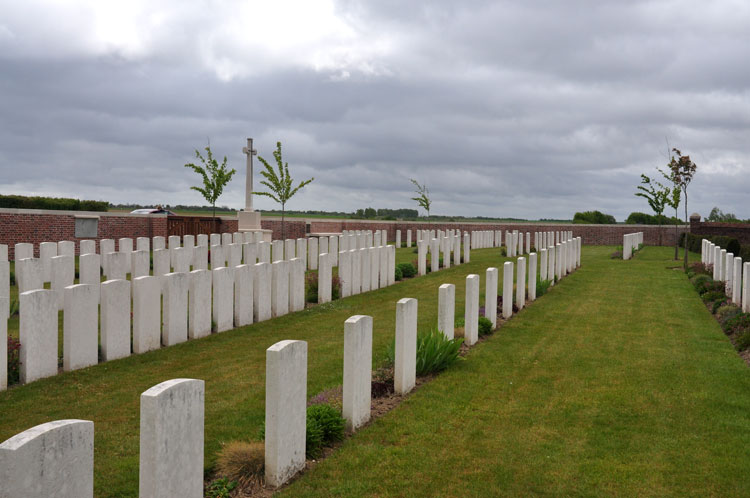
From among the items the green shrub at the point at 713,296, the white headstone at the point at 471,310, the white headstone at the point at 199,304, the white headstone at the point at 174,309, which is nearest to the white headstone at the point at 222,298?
the white headstone at the point at 199,304

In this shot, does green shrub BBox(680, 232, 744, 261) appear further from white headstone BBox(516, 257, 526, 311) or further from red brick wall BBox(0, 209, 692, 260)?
white headstone BBox(516, 257, 526, 311)

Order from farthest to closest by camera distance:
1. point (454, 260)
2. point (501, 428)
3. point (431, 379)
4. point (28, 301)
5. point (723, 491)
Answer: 1. point (454, 260)
2. point (431, 379)
3. point (28, 301)
4. point (501, 428)
5. point (723, 491)

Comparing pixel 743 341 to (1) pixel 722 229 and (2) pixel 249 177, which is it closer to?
(2) pixel 249 177

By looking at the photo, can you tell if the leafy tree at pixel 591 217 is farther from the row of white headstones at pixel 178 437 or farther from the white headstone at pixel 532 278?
the row of white headstones at pixel 178 437

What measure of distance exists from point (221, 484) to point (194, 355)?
4113 millimetres

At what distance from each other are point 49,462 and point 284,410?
1922mm

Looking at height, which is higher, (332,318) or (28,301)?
(28,301)

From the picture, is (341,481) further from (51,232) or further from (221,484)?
(51,232)

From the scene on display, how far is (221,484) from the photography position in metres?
4.13

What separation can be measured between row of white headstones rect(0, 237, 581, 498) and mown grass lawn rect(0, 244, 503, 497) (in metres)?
0.78

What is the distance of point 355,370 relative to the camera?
17.2ft

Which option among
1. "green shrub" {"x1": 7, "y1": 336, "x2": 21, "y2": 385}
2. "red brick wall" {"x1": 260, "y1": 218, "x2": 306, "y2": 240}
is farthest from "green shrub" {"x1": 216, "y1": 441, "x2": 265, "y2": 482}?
"red brick wall" {"x1": 260, "y1": 218, "x2": 306, "y2": 240}

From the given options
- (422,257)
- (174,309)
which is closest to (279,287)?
(174,309)

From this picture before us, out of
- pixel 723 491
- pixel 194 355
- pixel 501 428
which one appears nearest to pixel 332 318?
pixel 194 355
